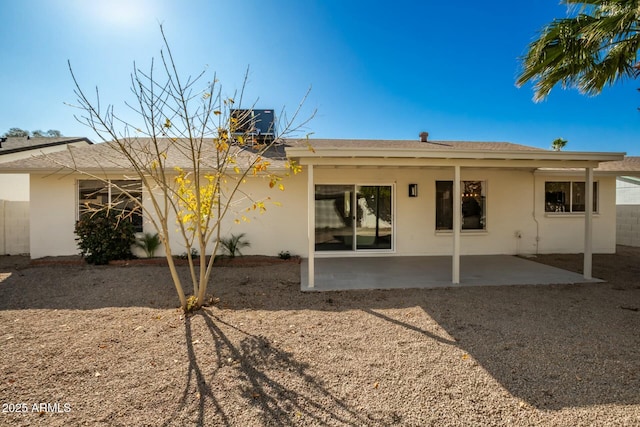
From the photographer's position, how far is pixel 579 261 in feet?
28.1

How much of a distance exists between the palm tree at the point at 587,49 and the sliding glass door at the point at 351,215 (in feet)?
15.2

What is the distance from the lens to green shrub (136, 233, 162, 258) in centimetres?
837

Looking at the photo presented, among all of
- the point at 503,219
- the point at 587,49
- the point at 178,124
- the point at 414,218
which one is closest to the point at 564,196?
the point at 503,219

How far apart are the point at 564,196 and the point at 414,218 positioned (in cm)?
545

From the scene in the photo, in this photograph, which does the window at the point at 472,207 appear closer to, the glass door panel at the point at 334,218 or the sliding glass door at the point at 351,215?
the sliding glass door at the point at 351,215

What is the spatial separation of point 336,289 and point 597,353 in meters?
3.85

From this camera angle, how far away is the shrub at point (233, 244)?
8438 millimetres

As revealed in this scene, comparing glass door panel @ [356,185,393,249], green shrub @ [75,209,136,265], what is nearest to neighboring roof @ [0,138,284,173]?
green shrub @ [75,209,136,265]

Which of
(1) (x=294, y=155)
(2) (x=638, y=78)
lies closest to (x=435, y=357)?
(1) (x=294, y=155)

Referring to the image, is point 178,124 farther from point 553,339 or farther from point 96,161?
point 553,339

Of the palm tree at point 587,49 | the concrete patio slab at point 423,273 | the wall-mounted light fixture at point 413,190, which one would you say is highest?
the palm tree at point 587,49

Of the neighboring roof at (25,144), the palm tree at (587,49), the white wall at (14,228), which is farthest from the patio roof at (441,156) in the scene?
the neighboring roof at (25,144)

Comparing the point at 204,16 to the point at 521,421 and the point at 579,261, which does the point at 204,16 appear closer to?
the point at 521,421

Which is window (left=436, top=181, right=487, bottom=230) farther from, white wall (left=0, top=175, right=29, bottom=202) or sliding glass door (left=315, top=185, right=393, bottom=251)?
white wall (left=0, top=175, right=29, bottom=202)
